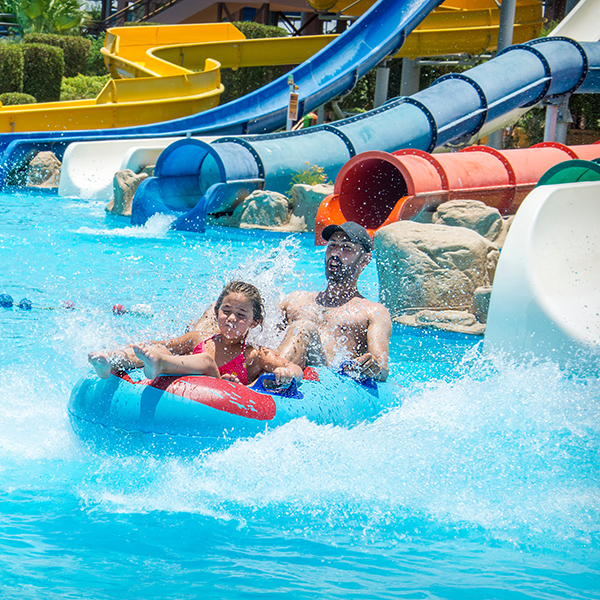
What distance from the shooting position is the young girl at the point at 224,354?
3219 mm

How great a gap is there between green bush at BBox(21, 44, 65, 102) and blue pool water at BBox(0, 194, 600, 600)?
1699 cm

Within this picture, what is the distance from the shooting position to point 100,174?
1353cm

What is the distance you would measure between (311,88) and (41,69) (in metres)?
9.28

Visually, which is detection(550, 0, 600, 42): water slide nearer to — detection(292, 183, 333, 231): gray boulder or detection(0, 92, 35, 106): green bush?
detection(292, 183, 333, 231): gray boulder

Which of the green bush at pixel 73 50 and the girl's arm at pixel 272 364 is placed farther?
the green bush at pixel 73 50

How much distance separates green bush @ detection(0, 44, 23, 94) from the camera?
63.7 ft

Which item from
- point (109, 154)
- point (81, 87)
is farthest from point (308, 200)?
point (81, 87)

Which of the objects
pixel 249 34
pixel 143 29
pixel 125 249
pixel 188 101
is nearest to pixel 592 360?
pixel 125 249

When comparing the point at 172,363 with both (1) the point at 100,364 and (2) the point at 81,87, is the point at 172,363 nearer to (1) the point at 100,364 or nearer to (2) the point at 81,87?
(1) the point at 100,364

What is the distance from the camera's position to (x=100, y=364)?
3248 mm

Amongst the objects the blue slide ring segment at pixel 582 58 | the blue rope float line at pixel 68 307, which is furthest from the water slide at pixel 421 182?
the blue rope float line at pixel 68 307

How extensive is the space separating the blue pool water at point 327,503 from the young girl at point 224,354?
34 cm

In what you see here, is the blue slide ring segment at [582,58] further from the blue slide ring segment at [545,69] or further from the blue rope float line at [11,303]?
the blue rope float line at [11,303]

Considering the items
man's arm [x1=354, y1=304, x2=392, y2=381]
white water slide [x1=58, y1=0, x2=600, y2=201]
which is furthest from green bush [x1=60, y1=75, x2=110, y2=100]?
man's arm [x1=354, y1=304, x2=392, y2=381]
